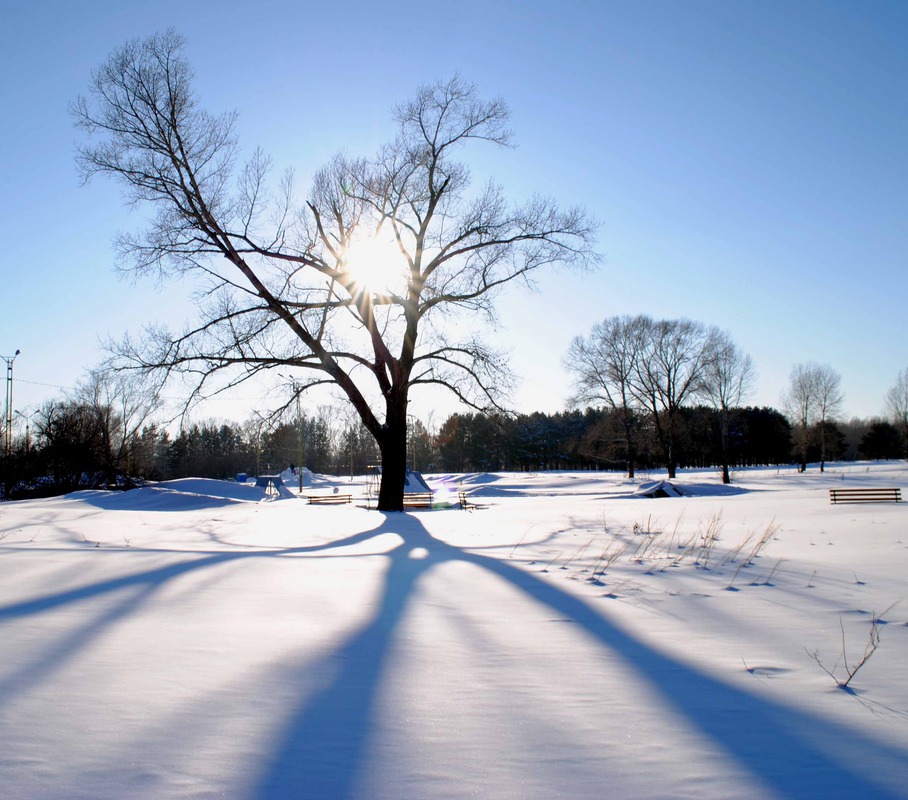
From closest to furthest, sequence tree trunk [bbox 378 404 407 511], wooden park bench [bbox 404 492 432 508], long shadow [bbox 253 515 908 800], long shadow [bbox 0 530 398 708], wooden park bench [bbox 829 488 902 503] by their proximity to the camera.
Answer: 1. long shadow [bbox 253 515 908 800]
2. long shadow [bbox 0 530 398 708]
3. tree trunk [bbox 378 404 407 511]
4. wooden park bench [bbox 829 488 902 503]
5. wooden park bench [bbox 404 492 432 508]

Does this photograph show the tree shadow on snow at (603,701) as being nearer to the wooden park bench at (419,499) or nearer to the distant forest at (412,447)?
the wooden park bench at (419,499)

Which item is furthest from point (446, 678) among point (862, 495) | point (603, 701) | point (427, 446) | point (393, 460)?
point (427, 446)

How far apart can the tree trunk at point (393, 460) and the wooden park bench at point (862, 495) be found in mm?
13557

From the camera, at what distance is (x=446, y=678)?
10.8 ft

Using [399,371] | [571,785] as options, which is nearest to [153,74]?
[399,371]

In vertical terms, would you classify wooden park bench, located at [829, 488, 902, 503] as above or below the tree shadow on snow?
below

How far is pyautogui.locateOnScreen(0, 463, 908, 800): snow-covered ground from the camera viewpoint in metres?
2.24

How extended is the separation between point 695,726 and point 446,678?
4.08 feet

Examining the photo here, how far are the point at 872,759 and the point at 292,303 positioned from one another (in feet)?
53.6

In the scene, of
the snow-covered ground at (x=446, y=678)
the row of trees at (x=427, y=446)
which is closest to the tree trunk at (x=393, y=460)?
the row of trees at (x=427, y=446)

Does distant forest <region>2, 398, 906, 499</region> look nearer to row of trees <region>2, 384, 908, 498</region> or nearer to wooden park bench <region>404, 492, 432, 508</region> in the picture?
row of trees <region>2, 384, 908, 498</region>

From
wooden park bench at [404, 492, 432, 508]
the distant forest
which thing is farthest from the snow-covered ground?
the distant forest

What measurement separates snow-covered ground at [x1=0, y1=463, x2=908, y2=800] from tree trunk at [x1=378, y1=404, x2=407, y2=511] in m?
10.4

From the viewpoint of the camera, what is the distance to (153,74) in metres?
15.9
